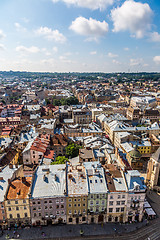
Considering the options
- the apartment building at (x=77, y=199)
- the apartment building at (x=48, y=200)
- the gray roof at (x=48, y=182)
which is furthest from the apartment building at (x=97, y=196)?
the gray roof at (x=48, y=182)

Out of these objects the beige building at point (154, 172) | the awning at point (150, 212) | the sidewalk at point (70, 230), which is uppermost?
the beige building at point (154, 172)

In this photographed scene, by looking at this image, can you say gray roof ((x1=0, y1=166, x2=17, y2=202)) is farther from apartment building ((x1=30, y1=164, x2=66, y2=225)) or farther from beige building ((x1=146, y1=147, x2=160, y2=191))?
beige building ((x1=146, y1=147, x2=160, y2=191))

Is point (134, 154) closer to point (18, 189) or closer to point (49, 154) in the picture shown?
point (49, 154)

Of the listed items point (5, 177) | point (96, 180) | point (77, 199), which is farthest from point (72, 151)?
point (5, 177)

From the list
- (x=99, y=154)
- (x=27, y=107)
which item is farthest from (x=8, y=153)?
(x=27, y=107)

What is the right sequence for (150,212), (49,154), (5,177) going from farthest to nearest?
(49,154) < (150,212) < (5,177)

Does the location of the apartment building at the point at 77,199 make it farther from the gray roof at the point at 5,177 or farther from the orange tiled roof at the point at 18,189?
the gray roof at the point at 5,177

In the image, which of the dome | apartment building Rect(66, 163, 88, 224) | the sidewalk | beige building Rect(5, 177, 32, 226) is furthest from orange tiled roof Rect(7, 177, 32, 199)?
the dome

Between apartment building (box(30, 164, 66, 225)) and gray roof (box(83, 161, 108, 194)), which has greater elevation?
gray roof (box(83, 161, 108, 194))
